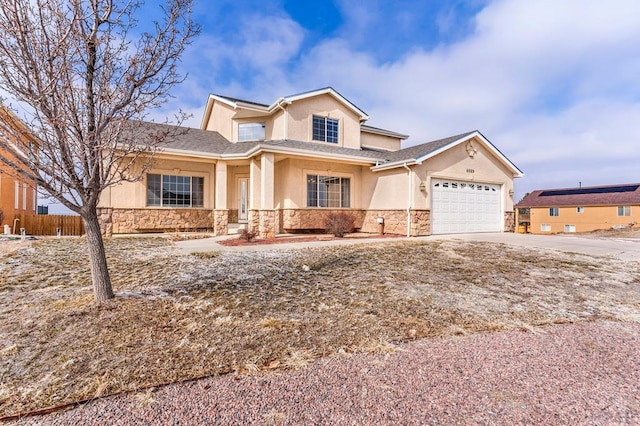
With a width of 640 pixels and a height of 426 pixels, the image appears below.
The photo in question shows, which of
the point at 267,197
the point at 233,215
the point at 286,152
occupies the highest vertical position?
the point at 286,152

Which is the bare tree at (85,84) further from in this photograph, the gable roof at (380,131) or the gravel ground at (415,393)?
the gable roof at (380,131)

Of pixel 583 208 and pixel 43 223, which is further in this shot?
pixel 583 208

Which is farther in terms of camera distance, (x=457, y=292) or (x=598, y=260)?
(x=598, y=260)

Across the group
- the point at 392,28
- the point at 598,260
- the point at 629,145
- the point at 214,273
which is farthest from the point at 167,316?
the point at 629,145

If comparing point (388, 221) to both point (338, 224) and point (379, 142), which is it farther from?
point (379, 142)

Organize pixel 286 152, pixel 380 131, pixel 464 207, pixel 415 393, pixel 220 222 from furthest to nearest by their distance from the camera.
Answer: pixel 380 131 < pixel 464 207 < pixel 220 222 < pixel 286 152 < pixel 415 393

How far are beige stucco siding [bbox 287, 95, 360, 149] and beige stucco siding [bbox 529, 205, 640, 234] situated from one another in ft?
108

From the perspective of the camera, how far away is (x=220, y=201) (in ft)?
43.8

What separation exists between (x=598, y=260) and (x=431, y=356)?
8431 mm

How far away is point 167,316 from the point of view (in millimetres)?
4004

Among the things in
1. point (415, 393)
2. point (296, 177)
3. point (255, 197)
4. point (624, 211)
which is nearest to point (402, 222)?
point (296, 177)

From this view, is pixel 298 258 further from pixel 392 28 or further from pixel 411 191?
pixel 392 28

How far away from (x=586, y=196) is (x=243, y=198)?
40144 mm

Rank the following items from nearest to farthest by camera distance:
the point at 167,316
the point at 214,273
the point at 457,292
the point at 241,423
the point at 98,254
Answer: the point at 241,423 < the point at 167,316 < the point at 98,254 < the point at 457,292 < the point at 214,273
